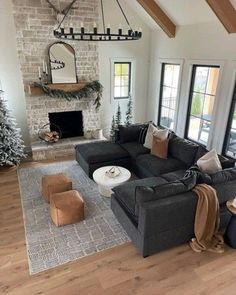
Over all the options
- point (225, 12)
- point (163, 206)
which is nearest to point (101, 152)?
point (163, 206)

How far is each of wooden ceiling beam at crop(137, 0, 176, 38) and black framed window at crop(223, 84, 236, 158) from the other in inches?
95.2

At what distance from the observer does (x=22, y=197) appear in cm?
421

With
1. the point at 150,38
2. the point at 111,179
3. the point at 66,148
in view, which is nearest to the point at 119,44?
the point at 150,38

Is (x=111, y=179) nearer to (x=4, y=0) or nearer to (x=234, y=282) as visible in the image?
(x=234, y=282)

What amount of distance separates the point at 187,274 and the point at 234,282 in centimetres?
52

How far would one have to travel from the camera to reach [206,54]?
516 cm

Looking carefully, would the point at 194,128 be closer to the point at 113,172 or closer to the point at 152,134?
the point at 152,134

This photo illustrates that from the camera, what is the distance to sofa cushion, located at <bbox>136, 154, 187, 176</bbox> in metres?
4.29

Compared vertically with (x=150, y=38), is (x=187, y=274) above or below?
below

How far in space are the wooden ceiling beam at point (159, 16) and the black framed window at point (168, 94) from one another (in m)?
0.87

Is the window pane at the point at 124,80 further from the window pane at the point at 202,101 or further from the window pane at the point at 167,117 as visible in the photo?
the window pane at the point at 202,101

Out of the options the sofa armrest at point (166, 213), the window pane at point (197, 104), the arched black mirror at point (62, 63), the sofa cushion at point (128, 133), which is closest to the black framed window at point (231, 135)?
the window pane at point (197, 104)

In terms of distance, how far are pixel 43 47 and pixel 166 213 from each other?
4721mm

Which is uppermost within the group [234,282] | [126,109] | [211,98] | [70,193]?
[211,98]
